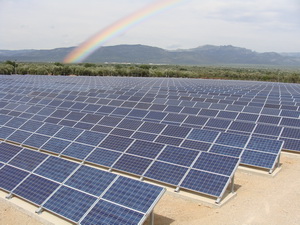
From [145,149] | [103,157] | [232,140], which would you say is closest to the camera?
[145,149]

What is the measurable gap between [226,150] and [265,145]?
2.38 m

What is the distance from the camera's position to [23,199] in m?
11.8

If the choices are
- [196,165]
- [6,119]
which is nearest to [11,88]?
[6,119]

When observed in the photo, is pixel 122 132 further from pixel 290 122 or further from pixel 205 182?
pixel 290 122

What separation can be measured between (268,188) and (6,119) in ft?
59.4

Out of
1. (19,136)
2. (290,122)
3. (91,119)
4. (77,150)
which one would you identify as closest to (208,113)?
(290,122)

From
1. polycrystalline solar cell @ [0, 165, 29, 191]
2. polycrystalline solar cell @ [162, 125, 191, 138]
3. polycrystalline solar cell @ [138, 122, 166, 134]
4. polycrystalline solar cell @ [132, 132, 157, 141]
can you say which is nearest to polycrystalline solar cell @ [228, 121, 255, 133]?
polycrystalline solar cell @ [162, 125, 191, 138]

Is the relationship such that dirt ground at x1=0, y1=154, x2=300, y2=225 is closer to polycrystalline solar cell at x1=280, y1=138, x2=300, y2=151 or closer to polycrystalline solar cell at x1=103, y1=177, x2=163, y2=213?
polycrystalline solar cell at x1=103, y1=177, x2=163, y2=213

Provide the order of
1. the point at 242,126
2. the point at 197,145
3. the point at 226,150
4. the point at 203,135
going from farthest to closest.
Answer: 1. the point at 242,126
2. the point at 203,135
3. the point at 197,145
4. the point at 226,150

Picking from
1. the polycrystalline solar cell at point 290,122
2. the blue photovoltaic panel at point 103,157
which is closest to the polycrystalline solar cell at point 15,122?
the blue photovoltaic panel at point 103,157

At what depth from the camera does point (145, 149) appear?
15.0 metres

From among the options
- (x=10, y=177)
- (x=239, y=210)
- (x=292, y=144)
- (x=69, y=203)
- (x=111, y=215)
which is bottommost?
(x=239, y=210)

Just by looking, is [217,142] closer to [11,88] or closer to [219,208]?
[219,208]

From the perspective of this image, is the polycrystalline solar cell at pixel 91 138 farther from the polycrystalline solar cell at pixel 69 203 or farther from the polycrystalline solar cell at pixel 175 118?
the polycrystalline solar cell at pixel 175 118
